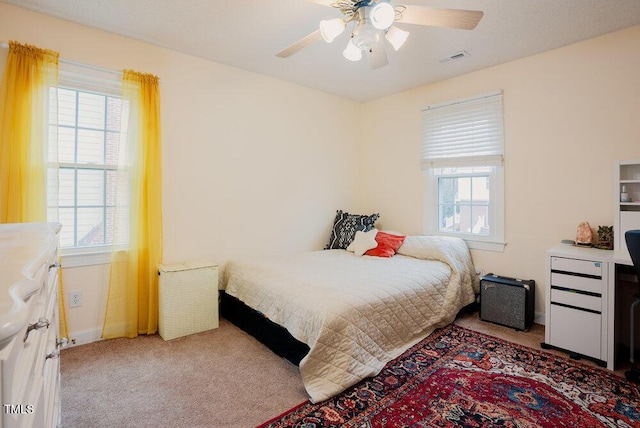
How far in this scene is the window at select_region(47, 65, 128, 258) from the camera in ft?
8.48

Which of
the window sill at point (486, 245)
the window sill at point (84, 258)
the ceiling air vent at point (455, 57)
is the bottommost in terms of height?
the window sill at point (84, 258)

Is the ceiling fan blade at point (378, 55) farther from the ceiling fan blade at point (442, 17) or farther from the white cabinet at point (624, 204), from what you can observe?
the white cabinet at point (624, 204)

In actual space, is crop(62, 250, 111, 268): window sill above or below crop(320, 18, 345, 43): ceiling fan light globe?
below

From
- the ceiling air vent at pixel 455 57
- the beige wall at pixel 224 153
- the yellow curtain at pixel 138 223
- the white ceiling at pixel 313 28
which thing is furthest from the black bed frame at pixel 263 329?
the ceiling air vent at pixel 455 57

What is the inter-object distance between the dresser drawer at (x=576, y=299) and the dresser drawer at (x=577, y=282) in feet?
0.15

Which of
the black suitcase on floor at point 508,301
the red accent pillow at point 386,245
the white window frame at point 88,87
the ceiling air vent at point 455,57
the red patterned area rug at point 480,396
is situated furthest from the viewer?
the red accent pillow at point 386,245

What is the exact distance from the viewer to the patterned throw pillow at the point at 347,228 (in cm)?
401

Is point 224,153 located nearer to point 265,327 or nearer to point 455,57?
point 265,327

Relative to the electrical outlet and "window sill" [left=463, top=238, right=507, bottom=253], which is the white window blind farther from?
the electrical outlet

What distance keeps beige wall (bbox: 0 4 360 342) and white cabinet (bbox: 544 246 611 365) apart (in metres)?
2.54

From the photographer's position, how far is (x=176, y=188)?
3049 millimetres

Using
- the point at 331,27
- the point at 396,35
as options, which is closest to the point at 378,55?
the point at 396,35

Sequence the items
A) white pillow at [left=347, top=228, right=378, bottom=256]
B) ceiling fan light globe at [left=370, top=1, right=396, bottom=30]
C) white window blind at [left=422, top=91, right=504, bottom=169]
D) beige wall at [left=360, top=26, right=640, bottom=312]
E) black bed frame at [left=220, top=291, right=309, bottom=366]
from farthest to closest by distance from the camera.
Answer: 1. white pillow at [left=347, top=228, right=378, bottom=256]
2. white window blind at [left=422, top=91, right=504, bottom=169]
3. beige wall at [left=360, top=26, right=640, bottom=312]
4. black bed frame at [left=220, top=291, right=309, bottom=366]
5. ceiling fan light globe at [left=370, top=1, right=396, bottom=30]

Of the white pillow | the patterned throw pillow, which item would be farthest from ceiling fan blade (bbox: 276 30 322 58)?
the patterned throw pillow
